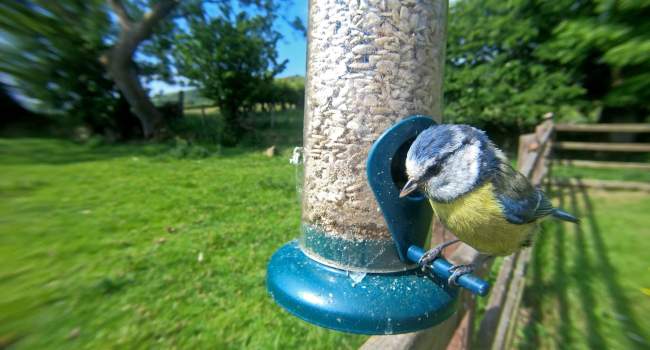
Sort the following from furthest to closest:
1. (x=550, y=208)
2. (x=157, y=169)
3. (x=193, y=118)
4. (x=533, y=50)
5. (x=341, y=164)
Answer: (x=193, y=118)
(x=533, y=50)
(x=157, y=169)
(x=550, y=208)
(x=341, y=164)

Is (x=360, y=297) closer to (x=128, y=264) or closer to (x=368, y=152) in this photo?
(x=368, y=152)

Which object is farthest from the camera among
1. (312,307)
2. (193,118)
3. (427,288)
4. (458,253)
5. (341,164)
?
(193,118)

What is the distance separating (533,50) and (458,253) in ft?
28.9

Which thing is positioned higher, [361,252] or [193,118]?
[193,118]

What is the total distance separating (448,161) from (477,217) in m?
0.21

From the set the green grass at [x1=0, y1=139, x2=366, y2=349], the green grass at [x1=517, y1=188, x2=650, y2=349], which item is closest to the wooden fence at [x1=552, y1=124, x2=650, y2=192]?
the green grass at [x1=517, y1=188, x2=650, y2=349]

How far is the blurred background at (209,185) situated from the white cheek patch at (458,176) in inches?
36.8

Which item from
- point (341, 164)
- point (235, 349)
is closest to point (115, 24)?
point (341, 164)

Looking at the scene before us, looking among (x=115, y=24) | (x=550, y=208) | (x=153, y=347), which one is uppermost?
(x=115, y=24)

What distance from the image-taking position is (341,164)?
4.32 feet

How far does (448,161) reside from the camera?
121 cm

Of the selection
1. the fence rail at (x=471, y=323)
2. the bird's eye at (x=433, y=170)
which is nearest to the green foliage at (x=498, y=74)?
the fence rail at (x=471, y=323)

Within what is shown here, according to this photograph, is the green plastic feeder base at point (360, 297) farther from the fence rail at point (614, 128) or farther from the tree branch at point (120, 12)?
the fence rail at point (614, 128)

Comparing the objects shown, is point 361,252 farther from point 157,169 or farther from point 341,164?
point 157,169
